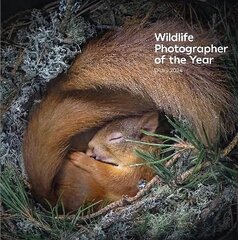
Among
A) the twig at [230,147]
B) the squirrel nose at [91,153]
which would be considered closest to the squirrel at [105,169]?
the squirrel nose at [91,153]

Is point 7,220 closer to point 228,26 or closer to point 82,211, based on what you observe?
point 82,211

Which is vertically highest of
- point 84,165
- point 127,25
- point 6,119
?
point 127,25

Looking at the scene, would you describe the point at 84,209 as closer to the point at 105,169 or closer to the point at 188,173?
the point at 105,169

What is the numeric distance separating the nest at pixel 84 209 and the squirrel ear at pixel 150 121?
4 centimetres

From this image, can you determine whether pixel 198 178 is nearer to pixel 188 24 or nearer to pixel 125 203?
pixel 125 203

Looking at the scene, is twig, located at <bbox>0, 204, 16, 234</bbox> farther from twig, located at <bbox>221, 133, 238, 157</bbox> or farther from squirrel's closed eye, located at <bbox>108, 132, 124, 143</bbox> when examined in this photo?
twig, located at <bbox>221, 133, 238, 157</bbox>

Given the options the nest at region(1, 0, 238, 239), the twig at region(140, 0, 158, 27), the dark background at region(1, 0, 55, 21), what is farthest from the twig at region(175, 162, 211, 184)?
the dark background at region(1, 0, 55, 21)

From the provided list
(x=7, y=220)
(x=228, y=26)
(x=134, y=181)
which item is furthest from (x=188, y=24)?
(x=7, y=220)

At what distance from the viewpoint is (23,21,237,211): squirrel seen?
3.03ft

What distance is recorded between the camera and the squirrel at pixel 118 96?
92cm

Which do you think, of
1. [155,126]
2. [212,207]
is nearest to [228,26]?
[155,126]

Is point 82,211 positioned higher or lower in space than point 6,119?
lower

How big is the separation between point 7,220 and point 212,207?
35cm

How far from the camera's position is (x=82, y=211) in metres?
0.95
